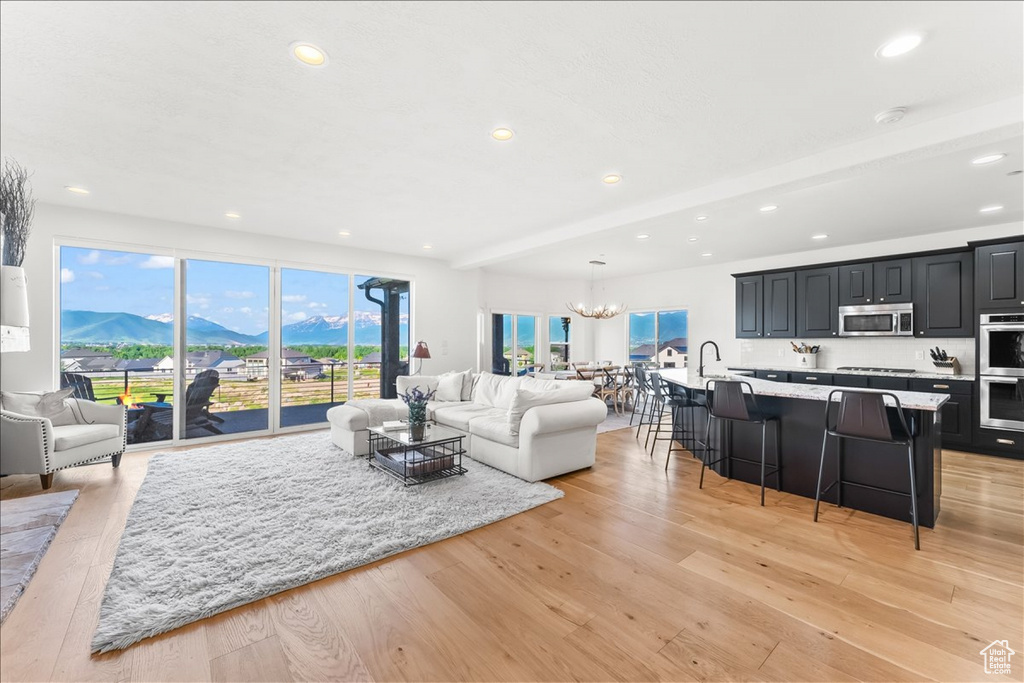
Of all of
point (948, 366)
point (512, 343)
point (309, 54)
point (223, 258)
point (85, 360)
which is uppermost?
point (309, 54)

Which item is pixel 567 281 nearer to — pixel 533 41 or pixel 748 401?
pixel 748 401

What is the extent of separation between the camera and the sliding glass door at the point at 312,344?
605cm

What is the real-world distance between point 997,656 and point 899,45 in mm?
2766

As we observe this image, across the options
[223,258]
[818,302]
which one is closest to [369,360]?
[223,258]

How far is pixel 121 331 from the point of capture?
4934mm

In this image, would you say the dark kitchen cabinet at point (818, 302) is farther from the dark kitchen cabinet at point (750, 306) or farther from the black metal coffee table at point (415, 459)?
the black metal coffee table at point (415, 459)

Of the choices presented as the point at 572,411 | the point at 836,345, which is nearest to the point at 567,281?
the point at 836,345

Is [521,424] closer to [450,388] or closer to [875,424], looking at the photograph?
[450,388]

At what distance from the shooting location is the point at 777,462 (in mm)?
3711

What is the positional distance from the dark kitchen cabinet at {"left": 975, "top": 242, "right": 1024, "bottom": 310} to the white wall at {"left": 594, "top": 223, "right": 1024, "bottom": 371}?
0.54 m

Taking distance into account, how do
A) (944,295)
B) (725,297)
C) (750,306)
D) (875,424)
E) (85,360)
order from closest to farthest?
(875,424) → (85,360) → (944,295) → (750,306) → (725,297)

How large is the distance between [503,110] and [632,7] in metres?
0.99

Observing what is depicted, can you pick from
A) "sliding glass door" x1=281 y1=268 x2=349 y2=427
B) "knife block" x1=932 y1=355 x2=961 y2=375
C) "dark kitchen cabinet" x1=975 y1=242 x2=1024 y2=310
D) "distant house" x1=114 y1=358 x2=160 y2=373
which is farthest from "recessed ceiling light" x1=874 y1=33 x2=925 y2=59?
"distant house" x1=114 y1=358 x2=160 y2=373

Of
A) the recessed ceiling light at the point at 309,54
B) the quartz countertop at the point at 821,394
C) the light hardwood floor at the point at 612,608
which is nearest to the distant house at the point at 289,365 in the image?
the light hardwood floor at the point at 612,608
